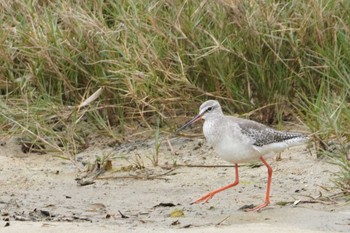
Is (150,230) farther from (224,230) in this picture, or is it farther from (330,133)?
(330,133)

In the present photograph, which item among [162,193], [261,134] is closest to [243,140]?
[261,134]

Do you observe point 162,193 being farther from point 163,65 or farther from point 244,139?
point 163,65

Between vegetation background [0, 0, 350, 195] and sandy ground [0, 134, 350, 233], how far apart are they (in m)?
0.25

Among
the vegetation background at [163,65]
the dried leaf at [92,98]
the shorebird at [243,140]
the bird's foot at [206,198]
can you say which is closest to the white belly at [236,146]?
the shorebird at [243,140]

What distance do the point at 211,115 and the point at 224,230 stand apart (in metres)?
1.50

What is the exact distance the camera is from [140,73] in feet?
25.8

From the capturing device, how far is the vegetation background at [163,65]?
795 cm

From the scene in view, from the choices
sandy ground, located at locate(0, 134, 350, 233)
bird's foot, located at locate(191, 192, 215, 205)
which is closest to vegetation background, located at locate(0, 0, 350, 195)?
sandy ground, located at locate(0, 134, 350, 233)

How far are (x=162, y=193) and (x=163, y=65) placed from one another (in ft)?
3.99

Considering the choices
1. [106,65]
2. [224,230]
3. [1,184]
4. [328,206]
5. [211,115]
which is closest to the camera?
[224,230]

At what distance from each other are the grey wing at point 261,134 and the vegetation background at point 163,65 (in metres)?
0.62

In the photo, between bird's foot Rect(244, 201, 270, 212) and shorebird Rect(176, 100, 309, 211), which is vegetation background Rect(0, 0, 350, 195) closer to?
shorebird Rect(176, 100, 309, 211)

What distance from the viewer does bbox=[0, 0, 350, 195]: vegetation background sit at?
7945 mm

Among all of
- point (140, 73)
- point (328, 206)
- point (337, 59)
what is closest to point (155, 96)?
point (140, 73)
